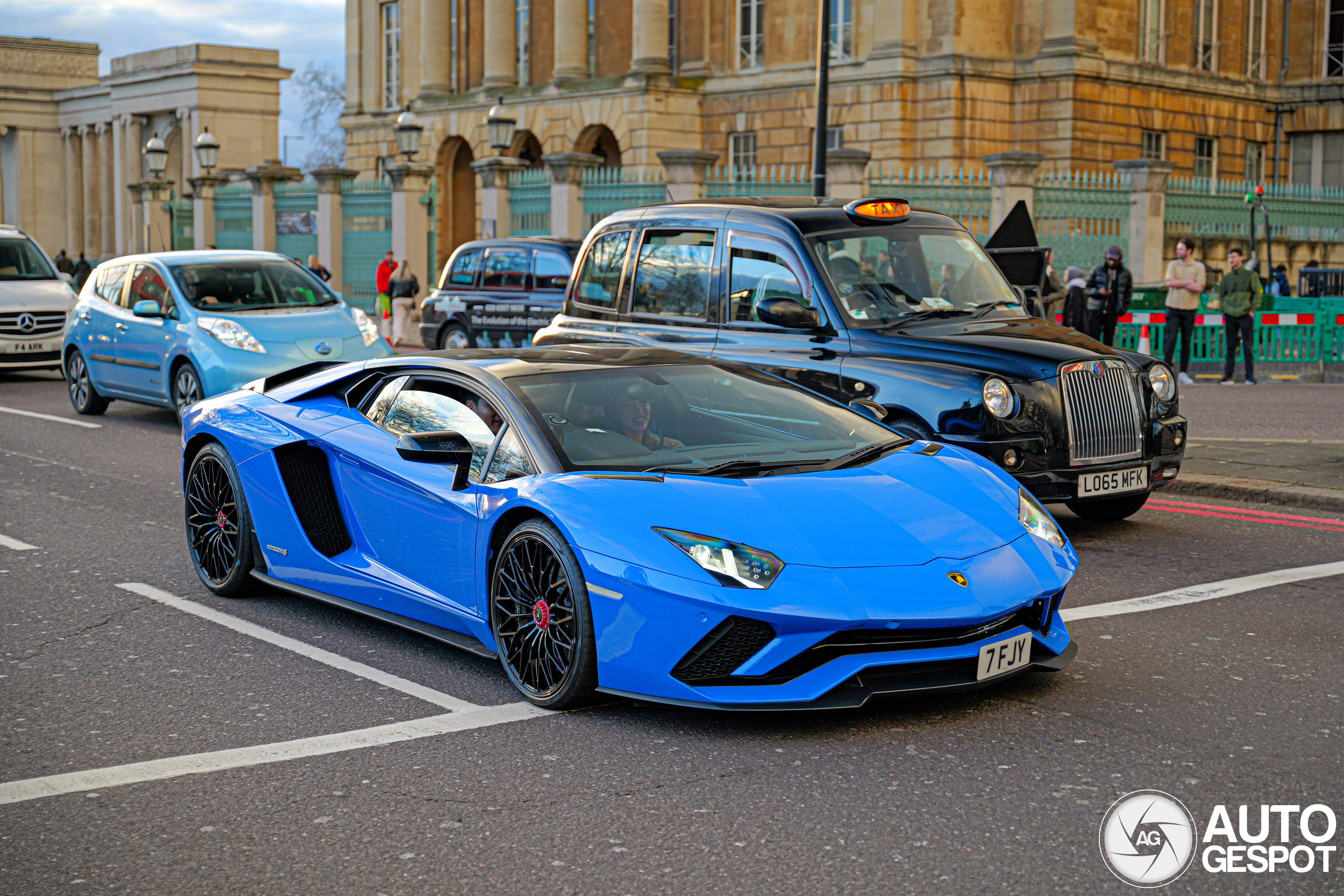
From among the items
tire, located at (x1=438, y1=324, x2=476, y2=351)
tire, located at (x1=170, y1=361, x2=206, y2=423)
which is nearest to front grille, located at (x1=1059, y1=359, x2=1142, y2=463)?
tire, located at (x1=170, y1=361, x2=206, y2=423)

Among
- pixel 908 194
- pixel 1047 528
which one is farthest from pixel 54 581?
pixel 908 194

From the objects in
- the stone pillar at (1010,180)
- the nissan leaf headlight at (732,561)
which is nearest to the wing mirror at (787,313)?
the nissan leaf headlight at (732,561)

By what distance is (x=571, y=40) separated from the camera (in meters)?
44.3

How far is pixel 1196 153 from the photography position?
39.8 m

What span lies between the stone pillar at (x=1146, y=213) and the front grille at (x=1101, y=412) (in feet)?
59.2

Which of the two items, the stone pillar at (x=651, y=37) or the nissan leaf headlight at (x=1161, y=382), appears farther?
the stone pillar at (x=651, y=37)

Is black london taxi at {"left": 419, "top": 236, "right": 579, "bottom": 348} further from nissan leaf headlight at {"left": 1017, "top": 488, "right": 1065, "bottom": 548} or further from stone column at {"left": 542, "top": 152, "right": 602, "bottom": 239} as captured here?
nissan leaf headlight at {"left": 1017, "top": 488, "right": 1065, "bottom": 548}

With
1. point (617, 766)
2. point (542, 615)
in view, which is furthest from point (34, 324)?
point (617, 766)

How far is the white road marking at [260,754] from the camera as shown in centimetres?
453

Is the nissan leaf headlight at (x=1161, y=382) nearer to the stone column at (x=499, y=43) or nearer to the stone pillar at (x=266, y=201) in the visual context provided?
the stone pillar at (x=266, y=201)

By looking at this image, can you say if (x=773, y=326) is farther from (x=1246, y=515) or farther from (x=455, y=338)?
(x=455, y=338)

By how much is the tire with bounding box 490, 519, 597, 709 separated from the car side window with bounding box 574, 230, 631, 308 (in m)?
5.13

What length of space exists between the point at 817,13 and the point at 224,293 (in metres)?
26.3

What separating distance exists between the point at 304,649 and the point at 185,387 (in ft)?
27.7
